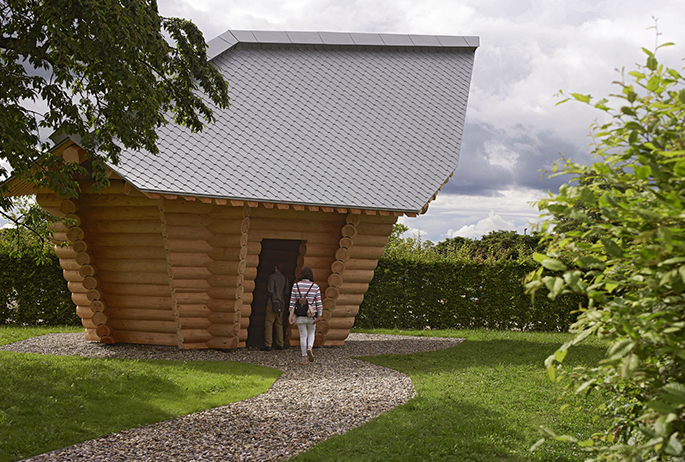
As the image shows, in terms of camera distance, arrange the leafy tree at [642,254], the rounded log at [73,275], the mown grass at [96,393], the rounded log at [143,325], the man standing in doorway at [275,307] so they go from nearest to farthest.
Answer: the leafy tree at [642,254], the mown grass at [96,393], the rounded log at [143,325], the rounded log at [73,275], the man standing in doorway at [275,307]

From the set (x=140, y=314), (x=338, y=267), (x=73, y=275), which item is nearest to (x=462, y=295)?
(x=338, y=267)

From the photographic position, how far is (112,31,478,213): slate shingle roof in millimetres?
11602

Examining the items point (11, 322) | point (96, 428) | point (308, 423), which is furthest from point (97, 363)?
point (11, 322)

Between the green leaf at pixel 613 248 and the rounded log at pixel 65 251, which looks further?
the rounded log at pixel 65 251

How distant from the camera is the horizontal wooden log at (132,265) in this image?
477 inches

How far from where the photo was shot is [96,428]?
21.9 ft

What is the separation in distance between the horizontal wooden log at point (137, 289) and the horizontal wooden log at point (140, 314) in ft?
1.48

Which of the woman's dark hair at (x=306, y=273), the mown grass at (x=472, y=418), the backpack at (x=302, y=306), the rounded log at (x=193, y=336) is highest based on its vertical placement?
the woman's dark hair at (x=306, y=273)

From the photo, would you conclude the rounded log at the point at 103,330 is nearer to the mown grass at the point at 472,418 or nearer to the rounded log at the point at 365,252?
the rounded log at the point at 365,252

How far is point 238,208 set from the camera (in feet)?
38.1

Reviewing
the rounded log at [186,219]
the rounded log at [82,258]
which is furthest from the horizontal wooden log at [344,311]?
the rounded log at [82,258]

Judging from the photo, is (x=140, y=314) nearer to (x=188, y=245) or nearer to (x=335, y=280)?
(x=188, y=245)

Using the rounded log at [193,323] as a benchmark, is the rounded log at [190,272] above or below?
above

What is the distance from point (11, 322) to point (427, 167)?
14151 mm
